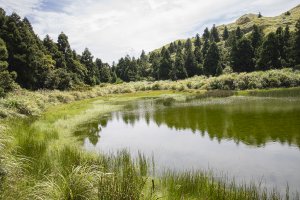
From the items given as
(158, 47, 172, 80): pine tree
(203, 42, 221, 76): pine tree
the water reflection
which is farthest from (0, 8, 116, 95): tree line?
(203, 42, 221, 76): pine tree

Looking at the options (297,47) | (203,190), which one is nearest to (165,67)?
(297,47)

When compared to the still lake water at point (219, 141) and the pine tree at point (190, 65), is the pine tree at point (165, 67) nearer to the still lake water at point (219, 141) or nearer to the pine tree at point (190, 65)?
the pine tree at point (190, 65)

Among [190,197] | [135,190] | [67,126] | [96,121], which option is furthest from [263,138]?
[96,121]

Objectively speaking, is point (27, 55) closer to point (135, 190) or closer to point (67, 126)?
point (67, 126)

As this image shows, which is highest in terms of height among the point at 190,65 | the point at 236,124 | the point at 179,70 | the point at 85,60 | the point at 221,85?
the point at 85,60

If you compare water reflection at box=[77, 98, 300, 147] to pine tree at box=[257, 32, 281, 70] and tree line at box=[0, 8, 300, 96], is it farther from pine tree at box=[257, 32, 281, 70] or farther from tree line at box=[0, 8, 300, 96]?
pine tree at box=[257, 32, 281, 70]

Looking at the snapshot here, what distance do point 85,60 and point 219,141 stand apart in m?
58.8

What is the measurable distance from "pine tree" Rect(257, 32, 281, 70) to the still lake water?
119 feet

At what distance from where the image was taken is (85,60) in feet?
230

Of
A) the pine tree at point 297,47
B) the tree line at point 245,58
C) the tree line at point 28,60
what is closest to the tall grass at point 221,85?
the tree line at point 28,60

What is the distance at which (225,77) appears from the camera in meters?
53.0

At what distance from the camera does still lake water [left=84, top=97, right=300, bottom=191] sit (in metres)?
10.8

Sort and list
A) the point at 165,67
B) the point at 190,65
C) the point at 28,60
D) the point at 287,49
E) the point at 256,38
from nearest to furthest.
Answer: the point at 28,60 < the point at 287,49 < the point at 256,38 < the point at 190,65 < the point at 165,67

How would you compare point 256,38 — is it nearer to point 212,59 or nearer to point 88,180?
point 212,59
